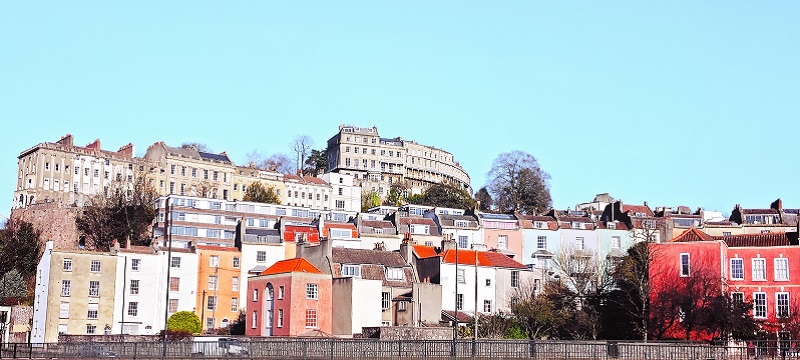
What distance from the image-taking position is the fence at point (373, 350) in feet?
153

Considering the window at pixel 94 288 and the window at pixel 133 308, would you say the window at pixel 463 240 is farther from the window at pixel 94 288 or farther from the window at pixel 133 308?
the window at pixel 94 288

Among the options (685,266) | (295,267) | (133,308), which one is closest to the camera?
(685,266)

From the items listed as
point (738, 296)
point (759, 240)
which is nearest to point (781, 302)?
point (738, 296)

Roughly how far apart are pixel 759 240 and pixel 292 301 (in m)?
33.2

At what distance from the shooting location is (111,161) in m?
132

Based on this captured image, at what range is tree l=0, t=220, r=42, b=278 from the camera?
94.5 metres

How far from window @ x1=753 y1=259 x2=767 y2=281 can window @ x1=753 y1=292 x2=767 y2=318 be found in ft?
3.63

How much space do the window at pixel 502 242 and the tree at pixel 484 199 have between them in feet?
147

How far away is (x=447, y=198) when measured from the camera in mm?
141625

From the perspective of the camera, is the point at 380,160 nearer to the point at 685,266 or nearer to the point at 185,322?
the point at 185,322

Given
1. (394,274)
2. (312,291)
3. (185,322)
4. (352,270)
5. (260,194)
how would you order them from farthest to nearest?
(260,194)
(185,322)
(394,274)
(352,270)
(312,291)

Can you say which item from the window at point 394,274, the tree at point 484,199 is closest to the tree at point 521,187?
the tree at point 484,199

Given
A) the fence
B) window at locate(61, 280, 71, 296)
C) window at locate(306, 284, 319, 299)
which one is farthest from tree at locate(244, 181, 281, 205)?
the fence

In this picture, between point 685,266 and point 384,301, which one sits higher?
point 685,266
